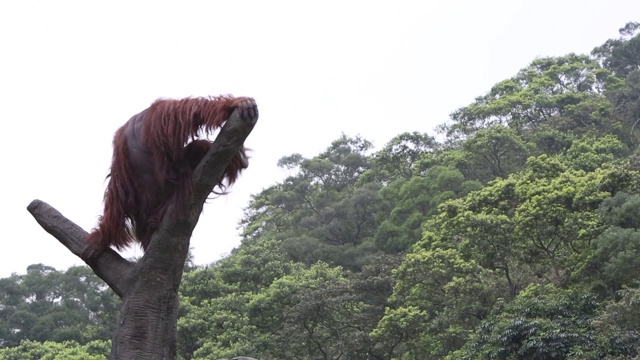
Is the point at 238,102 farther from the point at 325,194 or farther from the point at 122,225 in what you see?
the point at 325,194

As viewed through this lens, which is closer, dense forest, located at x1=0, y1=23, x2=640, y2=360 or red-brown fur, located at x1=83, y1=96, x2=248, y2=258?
red-brown fur, located at x1=83, y1=96, x2=248, y2=258

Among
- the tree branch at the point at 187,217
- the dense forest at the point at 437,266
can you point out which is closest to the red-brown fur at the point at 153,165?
the tree branch at the point at 187,217

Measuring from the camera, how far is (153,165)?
292cm

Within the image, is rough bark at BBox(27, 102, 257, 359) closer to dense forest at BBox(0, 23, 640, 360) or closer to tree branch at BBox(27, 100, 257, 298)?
tree branch at BBox(27, 100, 257, 298)

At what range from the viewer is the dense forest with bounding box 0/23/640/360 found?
12867 mm

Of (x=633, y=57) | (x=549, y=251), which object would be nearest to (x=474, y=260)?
(x=549, y=251)

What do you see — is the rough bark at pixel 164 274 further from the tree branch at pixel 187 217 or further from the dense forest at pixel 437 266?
the dense forest at pixel 437 266

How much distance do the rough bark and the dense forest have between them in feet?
27.8

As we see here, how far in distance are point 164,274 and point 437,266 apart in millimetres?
13409

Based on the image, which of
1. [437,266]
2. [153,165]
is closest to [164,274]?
[153,165]

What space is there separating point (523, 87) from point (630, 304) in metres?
27.9

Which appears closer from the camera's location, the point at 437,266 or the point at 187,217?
the point at 187,217

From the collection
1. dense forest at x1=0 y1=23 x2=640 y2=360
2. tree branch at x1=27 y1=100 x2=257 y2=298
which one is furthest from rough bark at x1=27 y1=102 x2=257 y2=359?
dense forest at x1=0 y1=23 x2=640 y2=360

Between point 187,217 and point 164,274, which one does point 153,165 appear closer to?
point 187,217
